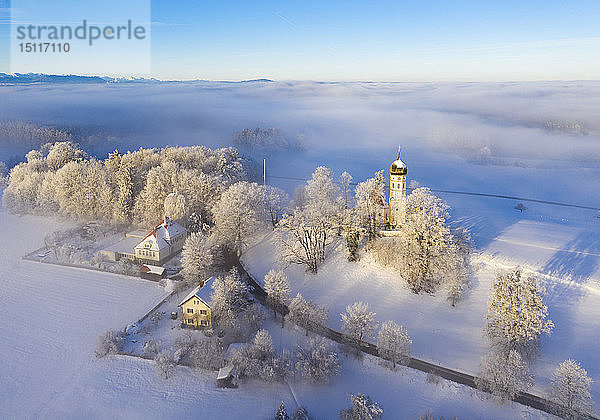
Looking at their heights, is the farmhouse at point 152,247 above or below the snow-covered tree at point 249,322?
above

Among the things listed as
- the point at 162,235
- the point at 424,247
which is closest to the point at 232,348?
the point at 424,247

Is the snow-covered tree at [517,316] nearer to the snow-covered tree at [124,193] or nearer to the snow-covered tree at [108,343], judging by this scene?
the snow-covered tree at [108,343]

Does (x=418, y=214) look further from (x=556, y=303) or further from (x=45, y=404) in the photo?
(x=45, y=404)

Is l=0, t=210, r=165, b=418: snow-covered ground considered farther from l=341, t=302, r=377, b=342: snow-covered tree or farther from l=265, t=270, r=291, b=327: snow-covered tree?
l=341, t=302, r=377, b=342: snow-covered tree

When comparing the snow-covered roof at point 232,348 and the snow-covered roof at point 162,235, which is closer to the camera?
the snow-covered roof at point 232,348

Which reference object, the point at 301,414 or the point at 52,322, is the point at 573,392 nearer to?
the point at 301,414

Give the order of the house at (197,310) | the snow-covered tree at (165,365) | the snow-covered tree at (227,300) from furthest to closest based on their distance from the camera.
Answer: the house at (197,310) < the snow-covered tree at (227,300) < the snow-covered tree at (165,365)

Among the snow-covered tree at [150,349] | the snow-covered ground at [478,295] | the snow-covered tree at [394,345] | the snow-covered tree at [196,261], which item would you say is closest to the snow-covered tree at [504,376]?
the snow-covered ground at [478,295]
